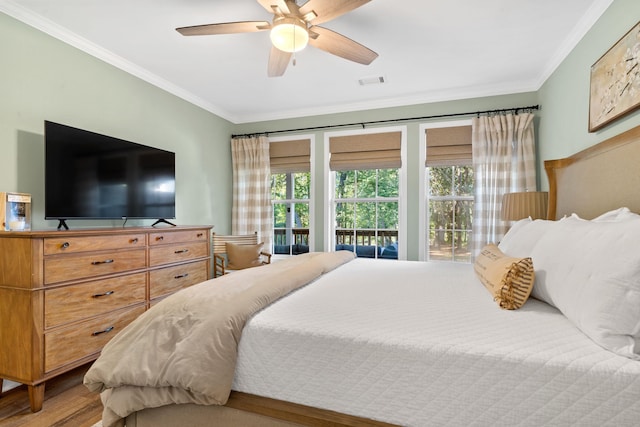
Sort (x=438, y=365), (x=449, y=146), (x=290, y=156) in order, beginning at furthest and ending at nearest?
(x=290, y=156) < (x=449, y=146) < (x=438, y=365)

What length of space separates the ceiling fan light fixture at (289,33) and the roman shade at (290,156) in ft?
7.79

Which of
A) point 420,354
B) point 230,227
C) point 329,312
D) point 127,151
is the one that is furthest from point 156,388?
point 230,227

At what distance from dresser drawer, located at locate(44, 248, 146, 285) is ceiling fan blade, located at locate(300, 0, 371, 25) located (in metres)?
2.11

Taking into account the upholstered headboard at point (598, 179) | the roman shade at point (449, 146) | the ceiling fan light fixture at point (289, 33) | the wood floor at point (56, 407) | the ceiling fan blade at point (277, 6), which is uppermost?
the ceiling fan blade at point (277, 6)

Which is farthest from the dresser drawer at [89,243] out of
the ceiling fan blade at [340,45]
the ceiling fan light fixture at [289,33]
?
the ceiling fan blade at [340,45]

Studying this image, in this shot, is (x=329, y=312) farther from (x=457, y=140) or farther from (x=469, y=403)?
(x=457, y=140)

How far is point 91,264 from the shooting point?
2.23 m

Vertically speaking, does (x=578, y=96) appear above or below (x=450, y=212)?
above

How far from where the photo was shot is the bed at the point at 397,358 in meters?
0.94

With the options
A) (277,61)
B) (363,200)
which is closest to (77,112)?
(277,61)

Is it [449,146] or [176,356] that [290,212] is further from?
[176,356]

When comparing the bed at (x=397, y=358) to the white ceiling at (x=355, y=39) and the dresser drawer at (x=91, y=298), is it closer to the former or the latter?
the dresser drawer at (x=91, y=298)

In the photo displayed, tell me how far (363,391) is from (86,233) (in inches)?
82.3

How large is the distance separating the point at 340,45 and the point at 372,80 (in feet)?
4.26
